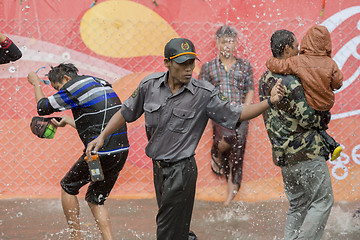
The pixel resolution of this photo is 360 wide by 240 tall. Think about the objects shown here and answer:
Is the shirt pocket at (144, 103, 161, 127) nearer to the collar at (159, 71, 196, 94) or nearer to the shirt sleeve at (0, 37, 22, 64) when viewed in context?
the collar at (159, 71, 196, 94)

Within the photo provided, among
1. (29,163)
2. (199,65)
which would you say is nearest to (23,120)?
(29,163)

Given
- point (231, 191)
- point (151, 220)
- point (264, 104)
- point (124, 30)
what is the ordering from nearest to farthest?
1. point (264, 104)
2. point (151, 220)
3. point (231, 191)
4. point (124, 30)

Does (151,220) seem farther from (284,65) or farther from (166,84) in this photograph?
(284,65)

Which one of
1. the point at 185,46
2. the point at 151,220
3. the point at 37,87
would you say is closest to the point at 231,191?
the point at 151,220

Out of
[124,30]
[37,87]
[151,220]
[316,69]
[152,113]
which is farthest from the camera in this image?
[124,30]

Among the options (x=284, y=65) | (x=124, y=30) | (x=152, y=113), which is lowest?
(x=284, y=65)

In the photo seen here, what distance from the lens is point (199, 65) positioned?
5887mm

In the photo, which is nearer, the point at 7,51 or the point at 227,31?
the point at 7,51

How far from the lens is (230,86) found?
5652mm

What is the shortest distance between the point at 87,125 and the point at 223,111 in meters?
1.39

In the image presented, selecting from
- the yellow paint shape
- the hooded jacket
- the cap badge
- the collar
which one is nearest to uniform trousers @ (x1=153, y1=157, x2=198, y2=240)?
the collar

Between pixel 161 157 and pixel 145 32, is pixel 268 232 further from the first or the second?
pixel 145 32

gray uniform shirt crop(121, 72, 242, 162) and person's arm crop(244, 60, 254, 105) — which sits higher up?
gray uniform shirt crop(121, 72, 242, 162)

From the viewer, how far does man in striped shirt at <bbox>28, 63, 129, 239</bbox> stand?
407 cm
